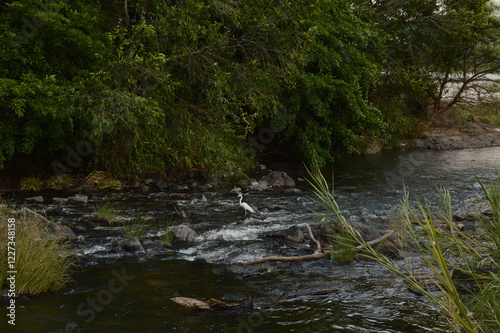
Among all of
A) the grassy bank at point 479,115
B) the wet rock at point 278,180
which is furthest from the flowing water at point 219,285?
the grassy bank at point 479,115

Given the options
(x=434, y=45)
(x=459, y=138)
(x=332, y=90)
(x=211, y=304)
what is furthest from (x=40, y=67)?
(x=459, y=138)

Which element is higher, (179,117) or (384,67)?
(384,67)

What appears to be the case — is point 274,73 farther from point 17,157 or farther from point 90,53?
point 17,157

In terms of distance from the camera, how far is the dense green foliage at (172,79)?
37.5 feet

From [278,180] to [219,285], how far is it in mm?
8995

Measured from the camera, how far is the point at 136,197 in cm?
1280

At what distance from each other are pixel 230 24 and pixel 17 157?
23.6 ft

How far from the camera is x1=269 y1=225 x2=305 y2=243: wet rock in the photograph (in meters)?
8.66

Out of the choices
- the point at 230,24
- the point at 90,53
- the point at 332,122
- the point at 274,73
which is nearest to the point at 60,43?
the point at 90,53

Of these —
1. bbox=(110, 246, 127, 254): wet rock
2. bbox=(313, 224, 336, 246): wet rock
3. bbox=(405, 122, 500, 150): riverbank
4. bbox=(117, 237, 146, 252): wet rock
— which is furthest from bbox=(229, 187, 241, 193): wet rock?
bbox=(405, 122, 500, 150): riverbank

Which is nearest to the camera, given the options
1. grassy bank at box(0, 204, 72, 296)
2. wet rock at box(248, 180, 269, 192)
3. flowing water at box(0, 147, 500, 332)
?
flowing water at box(0, 147, 500, 332)

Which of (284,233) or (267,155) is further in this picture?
(267,155)

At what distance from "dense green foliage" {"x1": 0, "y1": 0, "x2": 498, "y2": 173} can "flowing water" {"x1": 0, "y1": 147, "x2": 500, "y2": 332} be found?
7.73ft

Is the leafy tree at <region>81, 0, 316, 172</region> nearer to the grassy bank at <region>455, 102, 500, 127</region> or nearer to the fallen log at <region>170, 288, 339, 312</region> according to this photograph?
the fallen log at <region>170, 288, 339, 312</region>
